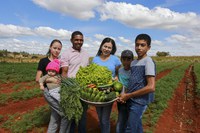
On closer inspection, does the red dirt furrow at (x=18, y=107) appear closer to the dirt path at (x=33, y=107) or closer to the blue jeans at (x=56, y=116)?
the dirt path at (x=33, y=107)

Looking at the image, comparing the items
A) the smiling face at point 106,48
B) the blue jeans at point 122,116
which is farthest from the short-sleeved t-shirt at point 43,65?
the blue jeans at point 122,116

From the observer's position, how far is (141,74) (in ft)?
11.1

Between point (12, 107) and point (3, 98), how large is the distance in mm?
1208

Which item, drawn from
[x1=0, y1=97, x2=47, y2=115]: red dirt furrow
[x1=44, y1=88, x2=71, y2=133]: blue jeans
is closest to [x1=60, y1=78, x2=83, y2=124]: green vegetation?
[x1=44, y1=88, x2=71, y2=133]: blue jeans

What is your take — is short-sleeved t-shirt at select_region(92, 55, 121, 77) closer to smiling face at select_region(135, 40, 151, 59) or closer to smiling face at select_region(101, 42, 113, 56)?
smiling face at select_region(101, 42, 113, 56)

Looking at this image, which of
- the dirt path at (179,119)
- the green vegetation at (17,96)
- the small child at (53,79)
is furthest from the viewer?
the green vegetation at (17,96)

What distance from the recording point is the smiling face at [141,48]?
341cm

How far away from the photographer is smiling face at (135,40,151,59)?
3408 millimetres

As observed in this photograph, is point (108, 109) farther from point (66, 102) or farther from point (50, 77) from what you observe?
point (50, 77)

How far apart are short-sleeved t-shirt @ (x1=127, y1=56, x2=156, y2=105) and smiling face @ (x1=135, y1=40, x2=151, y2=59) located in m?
0.09

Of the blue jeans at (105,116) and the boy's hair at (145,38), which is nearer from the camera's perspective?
the boy's hair at (145,38)

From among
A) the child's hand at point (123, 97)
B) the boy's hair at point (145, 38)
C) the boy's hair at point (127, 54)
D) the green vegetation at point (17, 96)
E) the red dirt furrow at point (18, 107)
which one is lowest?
the red dirt furrow at point (18, 107)

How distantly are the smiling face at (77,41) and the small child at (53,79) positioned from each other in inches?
20.3

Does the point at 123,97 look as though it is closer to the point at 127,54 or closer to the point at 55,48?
the point at 127,54
